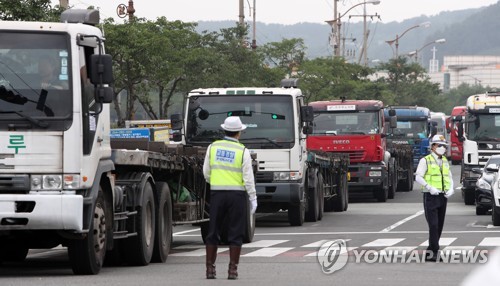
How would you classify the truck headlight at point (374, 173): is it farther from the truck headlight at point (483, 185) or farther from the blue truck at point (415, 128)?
the blue truck at point (415, 128)

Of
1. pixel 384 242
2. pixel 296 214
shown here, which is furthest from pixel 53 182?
pixel 296 214

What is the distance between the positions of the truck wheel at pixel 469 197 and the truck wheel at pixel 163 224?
18.8m

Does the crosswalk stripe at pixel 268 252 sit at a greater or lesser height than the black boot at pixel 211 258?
lesser

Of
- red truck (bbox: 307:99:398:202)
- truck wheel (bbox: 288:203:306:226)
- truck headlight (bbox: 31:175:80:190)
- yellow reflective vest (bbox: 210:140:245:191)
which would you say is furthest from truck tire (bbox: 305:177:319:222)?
truck headlight (bbox: 31:175:80:190)

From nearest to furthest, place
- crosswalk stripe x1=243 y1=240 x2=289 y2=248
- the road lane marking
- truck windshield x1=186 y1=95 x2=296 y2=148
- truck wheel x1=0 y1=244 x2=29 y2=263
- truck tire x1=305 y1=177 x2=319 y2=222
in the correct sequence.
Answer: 1. truck wheel x1=0 y1=244 x2=29 y2=263
2. crosswalk stripe x1=243 y1=240 x2=289 y2=248
3. truck windshield x1=186 y1=95 x2=296 y2=148
4. the road lane marking
5. truck tire x1=305 y1=177 x2=319 y2=222

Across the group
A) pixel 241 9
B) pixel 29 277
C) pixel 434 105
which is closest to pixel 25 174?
pixel 29 277

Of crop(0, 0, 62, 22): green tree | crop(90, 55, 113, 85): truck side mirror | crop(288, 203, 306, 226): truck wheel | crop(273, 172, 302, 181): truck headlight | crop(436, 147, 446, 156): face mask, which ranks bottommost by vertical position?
crop(288, 203, 306, 226): truck wheel

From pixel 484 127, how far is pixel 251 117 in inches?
473

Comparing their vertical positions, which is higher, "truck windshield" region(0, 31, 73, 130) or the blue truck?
"truck windshield" region(0, 31, 73, 130)

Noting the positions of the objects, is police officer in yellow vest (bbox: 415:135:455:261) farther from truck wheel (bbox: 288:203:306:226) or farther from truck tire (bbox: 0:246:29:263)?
truck wheel (bbox: 288:203:306:226)

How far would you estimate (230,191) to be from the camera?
1402 cm

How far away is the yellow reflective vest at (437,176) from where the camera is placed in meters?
16.8

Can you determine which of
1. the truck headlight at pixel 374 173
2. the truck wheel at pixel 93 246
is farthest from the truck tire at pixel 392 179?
the truck wheel at pixel 93 246

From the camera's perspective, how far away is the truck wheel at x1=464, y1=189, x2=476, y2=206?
35125 millimetres
